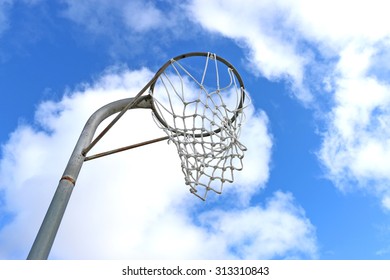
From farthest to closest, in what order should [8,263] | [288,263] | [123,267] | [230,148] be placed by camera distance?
1. [230,148]
2. [288,263]
3. [123,267]
4. [8,263]

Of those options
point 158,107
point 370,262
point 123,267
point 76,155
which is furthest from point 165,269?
point 370,262

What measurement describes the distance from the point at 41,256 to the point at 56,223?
0.25 meters

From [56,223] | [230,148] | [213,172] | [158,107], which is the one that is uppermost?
[158,107]

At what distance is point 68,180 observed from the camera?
2.90 meters

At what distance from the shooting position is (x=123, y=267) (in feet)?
10.6

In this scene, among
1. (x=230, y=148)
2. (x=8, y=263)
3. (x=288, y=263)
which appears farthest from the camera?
(x=230, y=148)

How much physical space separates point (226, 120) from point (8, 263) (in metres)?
2.27

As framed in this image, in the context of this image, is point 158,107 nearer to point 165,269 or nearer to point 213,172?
point 213,172

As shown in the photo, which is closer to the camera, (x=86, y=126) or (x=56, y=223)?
(x=56, y=223)

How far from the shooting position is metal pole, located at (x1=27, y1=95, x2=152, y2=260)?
2.54m

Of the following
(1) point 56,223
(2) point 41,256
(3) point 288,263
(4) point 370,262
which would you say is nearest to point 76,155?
(1) point 56,223

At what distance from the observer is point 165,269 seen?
3.29 meters

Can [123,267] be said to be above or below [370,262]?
below

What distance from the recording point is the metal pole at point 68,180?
100 inches
